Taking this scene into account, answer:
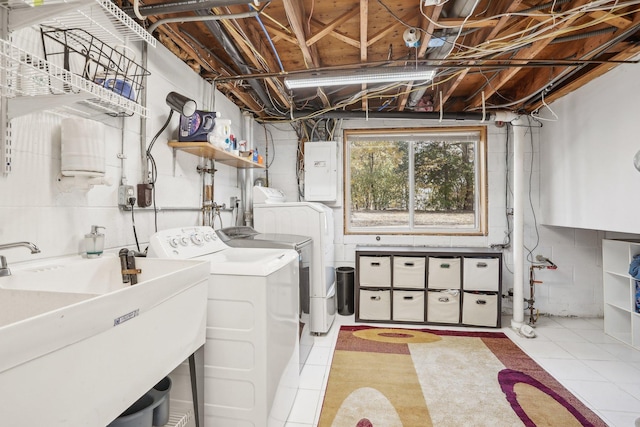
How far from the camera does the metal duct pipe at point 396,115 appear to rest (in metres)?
3.72

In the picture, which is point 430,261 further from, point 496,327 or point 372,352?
point 372,352

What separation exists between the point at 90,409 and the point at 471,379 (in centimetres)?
255

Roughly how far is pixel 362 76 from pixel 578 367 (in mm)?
3086

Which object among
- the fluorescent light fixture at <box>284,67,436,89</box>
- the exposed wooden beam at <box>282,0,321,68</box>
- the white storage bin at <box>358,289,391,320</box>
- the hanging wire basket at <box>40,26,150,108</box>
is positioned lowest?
the white storage bin at <box>358,289,391,320</box>

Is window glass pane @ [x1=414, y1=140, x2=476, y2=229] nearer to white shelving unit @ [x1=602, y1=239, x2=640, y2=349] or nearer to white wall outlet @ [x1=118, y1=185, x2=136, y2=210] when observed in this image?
white shelving unit @ [x1=602, y1=239, x2=640, y2=349]

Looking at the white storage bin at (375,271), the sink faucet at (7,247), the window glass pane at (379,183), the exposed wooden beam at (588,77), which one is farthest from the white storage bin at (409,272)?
the sink faucet at (7,247)

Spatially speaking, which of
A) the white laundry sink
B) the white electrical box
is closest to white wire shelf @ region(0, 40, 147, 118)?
the white laundry sink

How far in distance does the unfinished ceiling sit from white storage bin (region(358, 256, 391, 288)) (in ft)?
6.08

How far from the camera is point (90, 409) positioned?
0.82 metres

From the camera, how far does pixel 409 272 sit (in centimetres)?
358

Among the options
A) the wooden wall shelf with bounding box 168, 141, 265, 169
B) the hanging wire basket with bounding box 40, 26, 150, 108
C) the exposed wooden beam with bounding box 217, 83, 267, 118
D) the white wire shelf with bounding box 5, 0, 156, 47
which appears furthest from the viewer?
the exposed wooden beam with bounding box 217, 83, 267, 118

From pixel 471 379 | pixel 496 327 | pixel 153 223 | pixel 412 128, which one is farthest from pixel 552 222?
pixel 153 223

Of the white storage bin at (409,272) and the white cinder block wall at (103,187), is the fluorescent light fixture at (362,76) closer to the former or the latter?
the white cinder block wall at (103,187)

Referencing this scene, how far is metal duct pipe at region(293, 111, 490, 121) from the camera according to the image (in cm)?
372
